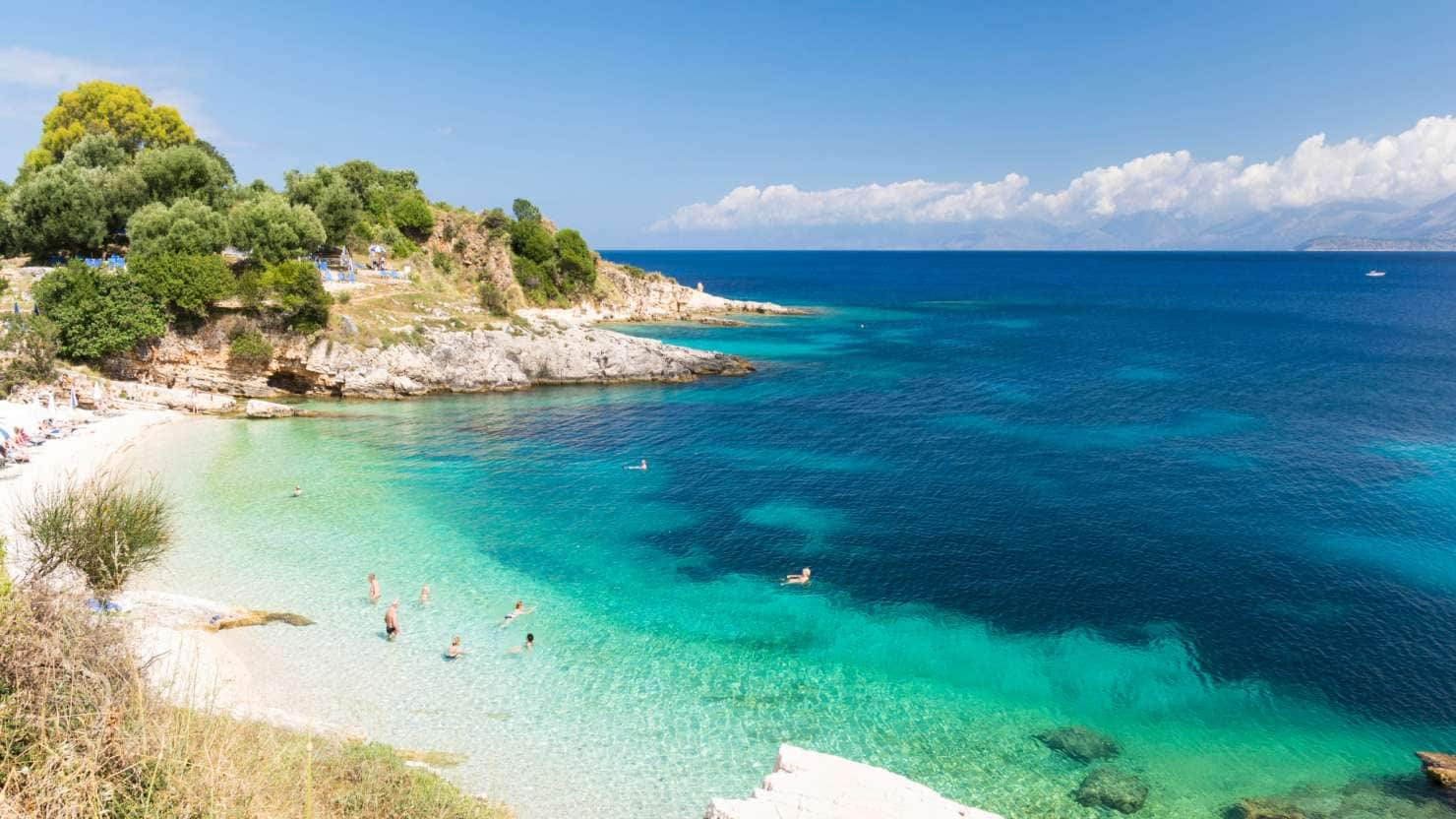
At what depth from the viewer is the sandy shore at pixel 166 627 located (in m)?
18.3

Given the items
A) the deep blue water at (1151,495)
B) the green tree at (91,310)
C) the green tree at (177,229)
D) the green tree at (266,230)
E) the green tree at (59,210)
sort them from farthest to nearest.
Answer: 1. the green tree at (266,230)
2. the green tree at (59,210)
3. the green tree at (177,229)
4. the green tree at (91,310)
5. the deep blue water at (1151,495)

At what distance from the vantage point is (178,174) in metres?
68.9

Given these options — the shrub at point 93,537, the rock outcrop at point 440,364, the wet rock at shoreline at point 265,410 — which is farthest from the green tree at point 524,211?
the shrub at point 93,537

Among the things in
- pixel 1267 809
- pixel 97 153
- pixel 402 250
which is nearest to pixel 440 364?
pixel 402 250

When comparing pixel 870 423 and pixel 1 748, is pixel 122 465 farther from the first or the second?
pixel 870 423

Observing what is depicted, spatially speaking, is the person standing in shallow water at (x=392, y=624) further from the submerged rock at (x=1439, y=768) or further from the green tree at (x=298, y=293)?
the green tree at (x=298, y=293)

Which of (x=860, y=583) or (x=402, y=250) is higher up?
(x=402, y=250)

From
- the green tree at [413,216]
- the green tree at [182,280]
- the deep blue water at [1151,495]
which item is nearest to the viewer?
the deep blue water at [1151,495]

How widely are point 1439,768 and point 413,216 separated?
328 ft

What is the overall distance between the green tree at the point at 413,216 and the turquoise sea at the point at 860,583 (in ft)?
133

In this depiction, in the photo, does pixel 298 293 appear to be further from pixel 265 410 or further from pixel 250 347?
pixel 265 410

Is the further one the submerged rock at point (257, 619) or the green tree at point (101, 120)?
the green tree at point (101, 120)

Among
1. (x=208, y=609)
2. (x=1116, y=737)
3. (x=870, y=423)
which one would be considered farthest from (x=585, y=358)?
(x=1116, y=737)

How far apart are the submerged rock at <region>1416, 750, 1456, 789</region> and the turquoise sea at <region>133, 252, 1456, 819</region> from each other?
2.01 ft
